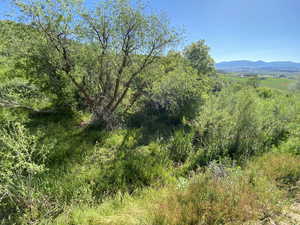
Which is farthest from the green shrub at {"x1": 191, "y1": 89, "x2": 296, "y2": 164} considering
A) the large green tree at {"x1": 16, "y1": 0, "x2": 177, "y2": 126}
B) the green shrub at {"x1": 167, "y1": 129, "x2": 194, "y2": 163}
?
the large green tree at {"x1": 16, "y1": 0, "x2": 177, "y2": 126}

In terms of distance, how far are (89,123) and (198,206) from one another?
205 inches

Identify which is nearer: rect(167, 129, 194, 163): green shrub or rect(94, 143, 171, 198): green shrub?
rect(94, 143, 171, 198): green shrub

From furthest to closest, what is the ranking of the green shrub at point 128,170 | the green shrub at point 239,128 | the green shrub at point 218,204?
the green shrub at point 239,128, the green shrub at point 128,170, the green shrub at point 218,204

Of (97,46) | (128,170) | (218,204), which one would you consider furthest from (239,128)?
(97,46)

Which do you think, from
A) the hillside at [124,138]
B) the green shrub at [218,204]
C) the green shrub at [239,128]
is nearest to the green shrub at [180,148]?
the hillside at [124,138]

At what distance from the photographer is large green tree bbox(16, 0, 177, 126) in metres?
4.72

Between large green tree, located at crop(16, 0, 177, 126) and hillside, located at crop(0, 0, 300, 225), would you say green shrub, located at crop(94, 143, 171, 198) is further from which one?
large green tree, located at crop(16, 0, 177, 126)

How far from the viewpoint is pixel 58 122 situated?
5.84m

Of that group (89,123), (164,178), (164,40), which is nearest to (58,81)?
(89,123)

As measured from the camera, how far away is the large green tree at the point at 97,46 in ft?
15.5

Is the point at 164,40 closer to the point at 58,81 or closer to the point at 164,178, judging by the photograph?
the point at 58,81

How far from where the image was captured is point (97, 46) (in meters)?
5.25

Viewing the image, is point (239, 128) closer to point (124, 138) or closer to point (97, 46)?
point (124, 138)

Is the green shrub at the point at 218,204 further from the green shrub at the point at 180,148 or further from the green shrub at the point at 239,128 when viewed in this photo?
the green shrub at the point at 180,148
